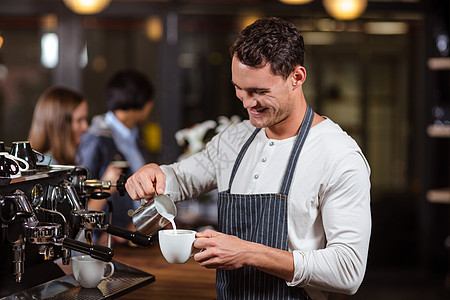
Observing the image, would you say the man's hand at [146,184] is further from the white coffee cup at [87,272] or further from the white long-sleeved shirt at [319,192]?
the white coffee cup at [87,272]

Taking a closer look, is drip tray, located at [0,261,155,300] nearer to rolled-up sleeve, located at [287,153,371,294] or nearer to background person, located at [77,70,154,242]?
rolled-up sleeve, located at [287,153,371,294]

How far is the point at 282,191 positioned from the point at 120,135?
6.37 feet

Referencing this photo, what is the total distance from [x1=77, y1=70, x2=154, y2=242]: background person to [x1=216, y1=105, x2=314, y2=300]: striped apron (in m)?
1.51

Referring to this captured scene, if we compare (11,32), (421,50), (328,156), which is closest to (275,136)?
(328,156)

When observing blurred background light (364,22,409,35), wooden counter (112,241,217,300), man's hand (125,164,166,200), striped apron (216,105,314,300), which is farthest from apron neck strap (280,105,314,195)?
blurred background light (364,22,409,35)

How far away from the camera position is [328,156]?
159 centimetres

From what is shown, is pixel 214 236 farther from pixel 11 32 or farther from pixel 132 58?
pixel 11 32

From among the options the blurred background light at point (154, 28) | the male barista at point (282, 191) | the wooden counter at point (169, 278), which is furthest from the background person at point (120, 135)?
the male barista at point (282, 191)

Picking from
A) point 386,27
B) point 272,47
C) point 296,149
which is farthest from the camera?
point 386,27

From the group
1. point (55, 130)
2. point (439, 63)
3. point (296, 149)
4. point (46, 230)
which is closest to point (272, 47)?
point (296, 149)

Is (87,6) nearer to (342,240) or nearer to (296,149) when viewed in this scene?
(296,149)

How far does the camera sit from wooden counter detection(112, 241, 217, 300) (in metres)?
1.88

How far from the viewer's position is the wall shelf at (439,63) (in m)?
4.40

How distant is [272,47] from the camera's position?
1.56 m
